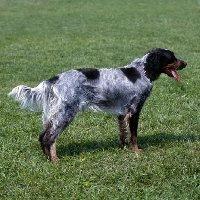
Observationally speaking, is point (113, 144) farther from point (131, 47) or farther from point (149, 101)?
point (131, 47)

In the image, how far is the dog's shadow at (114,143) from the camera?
698 centimetres

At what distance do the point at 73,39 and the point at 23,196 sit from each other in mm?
16738

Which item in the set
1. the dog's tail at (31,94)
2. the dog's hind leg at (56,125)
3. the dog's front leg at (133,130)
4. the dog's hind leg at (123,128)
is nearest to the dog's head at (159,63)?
the dog's front leg at (133,130)

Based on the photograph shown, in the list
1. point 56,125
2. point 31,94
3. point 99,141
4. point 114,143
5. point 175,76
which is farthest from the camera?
point 99,141

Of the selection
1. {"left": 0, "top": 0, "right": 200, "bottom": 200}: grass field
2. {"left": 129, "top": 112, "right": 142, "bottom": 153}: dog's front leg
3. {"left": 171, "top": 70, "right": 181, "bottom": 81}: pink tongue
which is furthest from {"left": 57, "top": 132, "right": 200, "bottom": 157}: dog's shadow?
{"left": 171, "top": 70, "right": 181, "bottom": 81}: pink tongue

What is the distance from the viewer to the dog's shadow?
6.98m

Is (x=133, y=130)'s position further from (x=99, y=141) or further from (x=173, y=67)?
(x=173, y=67)

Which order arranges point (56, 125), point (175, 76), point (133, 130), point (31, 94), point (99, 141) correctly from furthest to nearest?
1. point (99, 141)
2. point (175, 76)
3. point (133, 130)
4. point (31, 94)
5. point (56, 125)

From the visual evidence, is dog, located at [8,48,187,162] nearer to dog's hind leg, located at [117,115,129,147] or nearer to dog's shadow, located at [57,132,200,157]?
dog's hind leg, located at [117,115,129,147]

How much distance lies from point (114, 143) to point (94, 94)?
1036 mm

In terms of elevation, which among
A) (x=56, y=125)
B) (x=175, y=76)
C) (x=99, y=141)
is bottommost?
(x=99, y=141)

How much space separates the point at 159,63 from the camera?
23.1 feet

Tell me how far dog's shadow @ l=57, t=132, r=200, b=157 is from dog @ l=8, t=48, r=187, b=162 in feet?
0.93

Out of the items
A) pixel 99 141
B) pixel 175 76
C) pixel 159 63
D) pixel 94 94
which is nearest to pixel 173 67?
pixel 175 76
